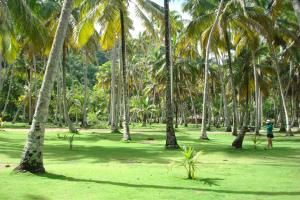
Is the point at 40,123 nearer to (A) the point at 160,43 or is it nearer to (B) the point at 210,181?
(B) the point at 210,181

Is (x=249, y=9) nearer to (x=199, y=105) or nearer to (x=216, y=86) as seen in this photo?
(x=216, y=86)

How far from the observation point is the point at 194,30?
31438 millimetres

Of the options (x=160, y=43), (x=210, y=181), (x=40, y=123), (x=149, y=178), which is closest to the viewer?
(x=210, y=181)

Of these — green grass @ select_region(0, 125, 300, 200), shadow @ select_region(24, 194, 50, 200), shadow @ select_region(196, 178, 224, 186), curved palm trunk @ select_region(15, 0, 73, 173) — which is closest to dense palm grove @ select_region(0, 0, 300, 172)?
curved palm trunk @ select_region(15, 0, 73, 173)

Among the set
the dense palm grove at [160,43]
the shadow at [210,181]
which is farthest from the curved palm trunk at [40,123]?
the shadow at [210,181]

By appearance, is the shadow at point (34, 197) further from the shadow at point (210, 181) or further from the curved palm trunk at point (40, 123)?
the shadow at point (210, 181)

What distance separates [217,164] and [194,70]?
40991 millimetres

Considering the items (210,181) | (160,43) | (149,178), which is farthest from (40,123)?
(160,43)

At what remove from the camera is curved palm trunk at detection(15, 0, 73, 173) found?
12.7m

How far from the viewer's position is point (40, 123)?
12.9 metres

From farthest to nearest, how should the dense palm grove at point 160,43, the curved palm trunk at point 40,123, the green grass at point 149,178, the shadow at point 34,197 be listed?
the dense palm grove at point 160,43 < the curved palm trunk at point 40,123 < the green grass at point 149,178 < the shadow at point 34,197

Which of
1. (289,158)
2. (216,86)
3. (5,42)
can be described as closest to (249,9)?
(289,158)

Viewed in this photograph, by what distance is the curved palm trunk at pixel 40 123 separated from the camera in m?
12.7

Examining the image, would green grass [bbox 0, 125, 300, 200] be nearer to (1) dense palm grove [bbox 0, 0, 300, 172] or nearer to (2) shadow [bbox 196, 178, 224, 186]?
(2) shadow [bbox 196, 178, 224, 186]
